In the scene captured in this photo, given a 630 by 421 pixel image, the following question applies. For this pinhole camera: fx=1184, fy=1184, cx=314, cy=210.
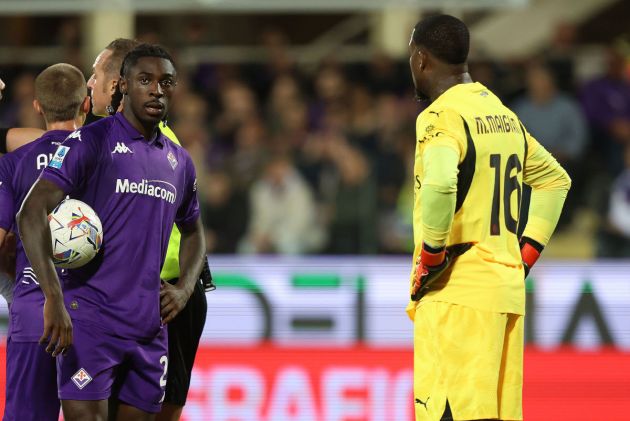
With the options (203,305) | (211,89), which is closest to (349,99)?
(211,89)

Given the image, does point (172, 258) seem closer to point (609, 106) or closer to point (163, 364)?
point (163, 364)

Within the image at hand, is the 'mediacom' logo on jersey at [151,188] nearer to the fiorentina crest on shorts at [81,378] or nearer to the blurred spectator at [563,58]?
the fiorentina crest on shorts at [81,378]

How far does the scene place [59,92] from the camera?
16.4 feet

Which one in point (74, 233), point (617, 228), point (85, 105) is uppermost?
point (85, 105)

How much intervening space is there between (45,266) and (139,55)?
0.93m

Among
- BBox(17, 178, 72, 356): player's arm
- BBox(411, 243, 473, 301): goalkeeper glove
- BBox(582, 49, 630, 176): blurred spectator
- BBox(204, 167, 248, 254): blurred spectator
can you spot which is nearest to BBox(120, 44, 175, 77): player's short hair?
BBox(17, 178, 72, 356): player's arm

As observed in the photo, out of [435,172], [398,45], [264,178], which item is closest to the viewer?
[435,172]

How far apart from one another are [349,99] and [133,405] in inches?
322

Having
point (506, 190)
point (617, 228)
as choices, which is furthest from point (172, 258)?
point (617, 228)

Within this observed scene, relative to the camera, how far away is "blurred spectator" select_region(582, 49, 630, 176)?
1199 centimetres

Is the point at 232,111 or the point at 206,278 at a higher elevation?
the point at 232,111

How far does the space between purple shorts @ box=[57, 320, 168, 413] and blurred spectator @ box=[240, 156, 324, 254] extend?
614 cm

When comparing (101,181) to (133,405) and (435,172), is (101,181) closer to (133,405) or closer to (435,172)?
(133,405)

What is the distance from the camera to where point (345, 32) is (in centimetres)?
1530
